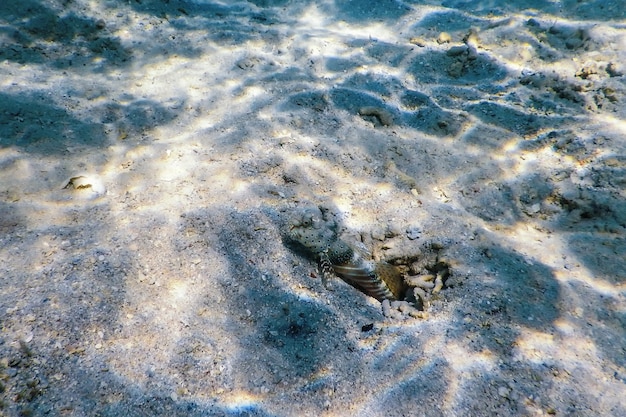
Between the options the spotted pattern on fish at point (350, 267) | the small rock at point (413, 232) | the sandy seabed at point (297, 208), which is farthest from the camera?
the small rock at point (413, 232)

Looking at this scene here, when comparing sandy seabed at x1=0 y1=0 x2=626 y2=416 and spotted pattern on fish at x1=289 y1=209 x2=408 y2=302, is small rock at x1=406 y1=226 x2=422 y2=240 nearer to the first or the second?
sandy seabed at x1=0 y1=0 x2=626 y2=416

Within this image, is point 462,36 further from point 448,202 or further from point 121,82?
point 121,82

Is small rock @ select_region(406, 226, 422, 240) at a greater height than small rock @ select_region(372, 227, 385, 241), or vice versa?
small rock @ select_region(406, 226, 422, 240)

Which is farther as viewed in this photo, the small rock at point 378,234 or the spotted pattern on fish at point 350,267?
the small rock at point 378,234

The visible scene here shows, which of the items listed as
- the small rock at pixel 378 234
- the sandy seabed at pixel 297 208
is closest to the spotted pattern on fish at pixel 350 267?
the sandy seabed at pixel 297 208

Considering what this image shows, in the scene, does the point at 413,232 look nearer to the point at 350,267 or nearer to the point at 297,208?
the point at 350,267

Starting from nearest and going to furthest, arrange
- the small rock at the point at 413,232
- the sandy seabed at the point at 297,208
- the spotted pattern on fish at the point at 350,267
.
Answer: the sandy seabed at the point at 297,208 < the spotted pattern on fish at the point at 350,267 < the small rock at the point at 413,232

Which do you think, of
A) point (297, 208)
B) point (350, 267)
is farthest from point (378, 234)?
point (297, 208)

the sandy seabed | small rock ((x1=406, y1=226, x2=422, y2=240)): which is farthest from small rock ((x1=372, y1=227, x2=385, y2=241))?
small rock ((x1=406, y1=226, x2=422, y2=240))

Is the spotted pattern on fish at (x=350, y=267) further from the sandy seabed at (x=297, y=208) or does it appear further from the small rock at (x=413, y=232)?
the small rock at (x=413, y=232)

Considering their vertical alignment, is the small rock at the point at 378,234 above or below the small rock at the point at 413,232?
below
